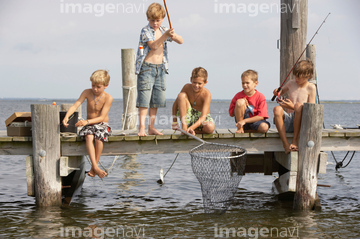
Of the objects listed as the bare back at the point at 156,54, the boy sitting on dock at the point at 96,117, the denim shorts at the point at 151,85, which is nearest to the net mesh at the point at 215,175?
the denim shorts at the point at 151,85

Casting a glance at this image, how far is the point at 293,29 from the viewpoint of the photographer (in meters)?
8.45

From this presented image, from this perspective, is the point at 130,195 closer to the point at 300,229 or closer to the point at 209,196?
the point at 209,196

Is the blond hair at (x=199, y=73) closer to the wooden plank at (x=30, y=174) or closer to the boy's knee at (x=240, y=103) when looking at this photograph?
the boy's knee at (x=240, y=103)

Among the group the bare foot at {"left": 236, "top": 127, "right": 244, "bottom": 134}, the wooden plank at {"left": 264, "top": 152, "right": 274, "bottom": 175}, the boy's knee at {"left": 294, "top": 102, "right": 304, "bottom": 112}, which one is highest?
the boy's knee at {"left": 294, "top": 102, "right": 304, "bottom": 112}

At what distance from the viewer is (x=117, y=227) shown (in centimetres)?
684

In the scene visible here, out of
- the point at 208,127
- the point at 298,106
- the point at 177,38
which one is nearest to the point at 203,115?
the point at 208,127

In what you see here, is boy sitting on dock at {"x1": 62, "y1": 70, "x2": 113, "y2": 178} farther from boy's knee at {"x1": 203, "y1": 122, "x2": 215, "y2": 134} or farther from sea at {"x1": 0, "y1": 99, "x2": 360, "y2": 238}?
boy's knee at {"x1": 203, "y1": 122, "x2": 215, "y2": 134}

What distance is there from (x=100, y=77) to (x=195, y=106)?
5.26ft

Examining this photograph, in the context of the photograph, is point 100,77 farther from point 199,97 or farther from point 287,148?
point 287,148

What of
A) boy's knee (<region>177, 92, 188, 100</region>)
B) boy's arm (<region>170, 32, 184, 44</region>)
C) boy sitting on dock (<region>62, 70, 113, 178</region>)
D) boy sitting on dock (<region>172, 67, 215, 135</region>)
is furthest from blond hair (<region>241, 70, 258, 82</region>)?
boy sitting on dock (<region>62, 70, 113, 178</region>)

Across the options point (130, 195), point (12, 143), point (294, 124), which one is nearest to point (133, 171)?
point (130, 195)

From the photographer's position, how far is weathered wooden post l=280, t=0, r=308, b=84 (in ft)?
27.6

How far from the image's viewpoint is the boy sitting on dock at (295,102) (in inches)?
287

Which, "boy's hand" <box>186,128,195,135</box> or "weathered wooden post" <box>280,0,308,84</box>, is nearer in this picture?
"boy's hand" <box>186,128,195,135</box>
